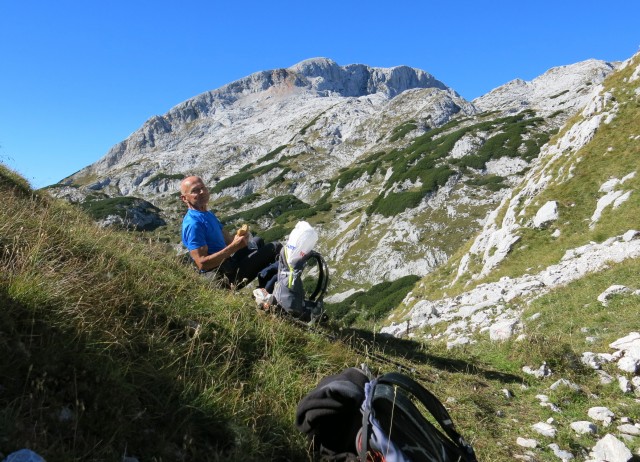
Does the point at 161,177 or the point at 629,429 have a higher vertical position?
the point at 161,177

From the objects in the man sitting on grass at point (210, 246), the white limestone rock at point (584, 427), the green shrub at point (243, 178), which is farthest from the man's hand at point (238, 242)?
the green shrub at point (243, 178)

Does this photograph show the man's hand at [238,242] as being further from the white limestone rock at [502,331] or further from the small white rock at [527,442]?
the white limestone rock at [502,331]

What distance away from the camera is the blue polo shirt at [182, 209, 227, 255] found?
6.91 meters

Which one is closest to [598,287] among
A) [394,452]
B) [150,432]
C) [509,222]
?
[394,452]

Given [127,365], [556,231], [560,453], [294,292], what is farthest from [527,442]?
[556,231]

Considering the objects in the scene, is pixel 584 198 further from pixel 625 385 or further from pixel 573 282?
pixel 625 385

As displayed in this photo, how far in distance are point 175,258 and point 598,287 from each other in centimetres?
889

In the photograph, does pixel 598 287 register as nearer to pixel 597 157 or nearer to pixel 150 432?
pixel 150 432

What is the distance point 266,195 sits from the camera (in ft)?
392

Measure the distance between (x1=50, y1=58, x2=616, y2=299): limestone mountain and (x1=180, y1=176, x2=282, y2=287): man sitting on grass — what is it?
885cm

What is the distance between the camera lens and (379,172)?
90.4 metres

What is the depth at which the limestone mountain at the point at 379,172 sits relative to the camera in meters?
50.9

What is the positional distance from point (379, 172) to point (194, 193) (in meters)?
85.5

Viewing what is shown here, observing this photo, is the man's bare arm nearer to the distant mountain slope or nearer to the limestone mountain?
the distant mountain slope
